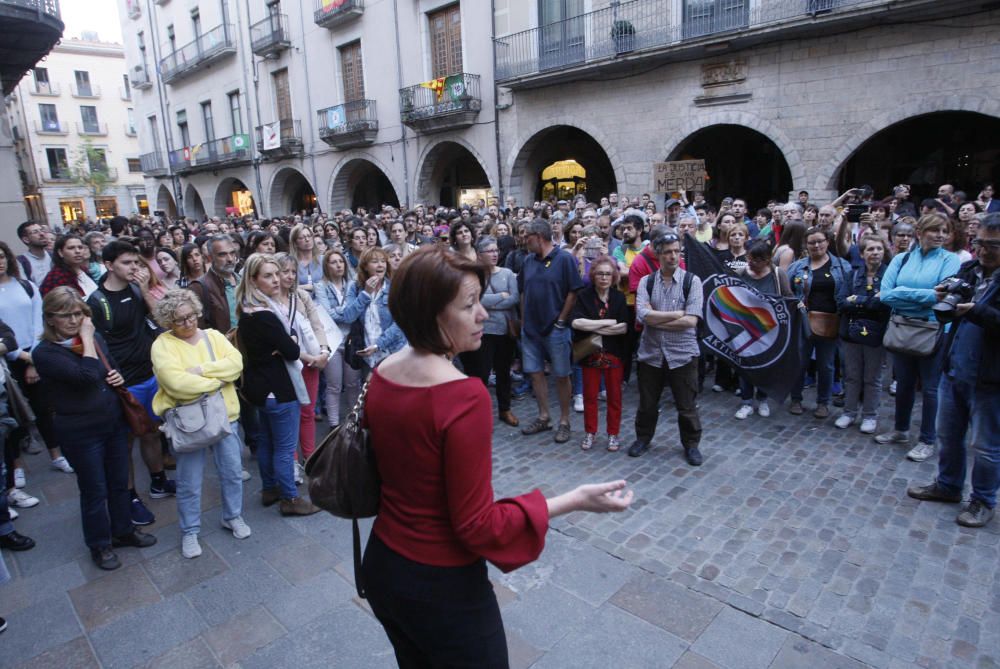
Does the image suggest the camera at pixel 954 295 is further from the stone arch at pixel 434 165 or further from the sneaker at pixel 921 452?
the stone arch at pixel 434 165

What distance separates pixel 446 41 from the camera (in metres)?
17.6

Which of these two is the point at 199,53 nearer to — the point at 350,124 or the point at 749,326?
the point at 350,124

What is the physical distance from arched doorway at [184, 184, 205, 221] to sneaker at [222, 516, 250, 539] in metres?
31.3

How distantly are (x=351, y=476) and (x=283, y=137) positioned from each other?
79.7 feet

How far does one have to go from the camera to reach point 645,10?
13117 millimetres

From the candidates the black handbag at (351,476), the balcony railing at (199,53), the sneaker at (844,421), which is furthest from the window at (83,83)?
the black handbag at (351,476)

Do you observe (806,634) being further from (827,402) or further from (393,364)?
(827,402)

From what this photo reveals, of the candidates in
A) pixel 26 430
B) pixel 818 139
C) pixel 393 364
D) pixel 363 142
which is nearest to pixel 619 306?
pixel 393 364

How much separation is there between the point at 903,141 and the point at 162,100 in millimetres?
33098

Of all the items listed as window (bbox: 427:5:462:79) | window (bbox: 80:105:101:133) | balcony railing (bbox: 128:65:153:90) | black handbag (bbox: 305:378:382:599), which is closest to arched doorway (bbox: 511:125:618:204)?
window (bbox: 427:5:462:79)

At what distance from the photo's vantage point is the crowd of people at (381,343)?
355cm

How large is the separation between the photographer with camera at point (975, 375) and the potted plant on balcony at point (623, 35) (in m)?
11.3

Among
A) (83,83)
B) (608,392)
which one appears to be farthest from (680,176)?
(83,83)

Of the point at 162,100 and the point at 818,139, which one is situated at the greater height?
the point at 162,100
